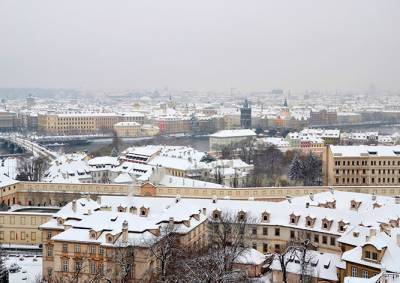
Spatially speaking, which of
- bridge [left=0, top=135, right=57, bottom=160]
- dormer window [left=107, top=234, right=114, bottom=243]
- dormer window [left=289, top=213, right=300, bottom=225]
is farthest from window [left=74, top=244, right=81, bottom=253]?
bridge [left=0, top=135, right=57, bottom=160]

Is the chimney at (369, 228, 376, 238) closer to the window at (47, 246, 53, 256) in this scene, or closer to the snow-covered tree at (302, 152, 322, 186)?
the window at (47, 246, 53, 256)

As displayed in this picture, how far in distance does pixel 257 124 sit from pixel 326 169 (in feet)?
254

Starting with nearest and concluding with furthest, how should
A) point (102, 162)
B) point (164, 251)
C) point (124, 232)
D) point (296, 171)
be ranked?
point (164, 251) < point (124, 232) < point (296, 171) < point (102, 162)

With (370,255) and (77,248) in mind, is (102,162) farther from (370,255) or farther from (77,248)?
(370,255)

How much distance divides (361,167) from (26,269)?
1123 inches

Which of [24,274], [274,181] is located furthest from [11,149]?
[24,274]

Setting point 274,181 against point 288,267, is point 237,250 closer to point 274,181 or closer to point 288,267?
point 288,267

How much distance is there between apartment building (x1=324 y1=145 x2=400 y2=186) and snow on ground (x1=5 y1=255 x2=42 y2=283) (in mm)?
25402

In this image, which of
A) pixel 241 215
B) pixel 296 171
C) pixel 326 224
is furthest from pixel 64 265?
pixel 296 171

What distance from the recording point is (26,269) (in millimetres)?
26188

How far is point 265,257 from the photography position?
24562 mm

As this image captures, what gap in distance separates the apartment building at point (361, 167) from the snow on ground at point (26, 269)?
1000 inches

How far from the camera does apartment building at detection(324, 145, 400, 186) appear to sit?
4678 centimetres

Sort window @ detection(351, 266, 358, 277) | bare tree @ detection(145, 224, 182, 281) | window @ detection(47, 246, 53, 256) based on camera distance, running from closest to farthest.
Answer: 1. window @ detection(351, 266, 358, 277)
2. bare tree @ detection(145, 224, 182, 281)
3. window @ detection(47, 246, 53, 256)
